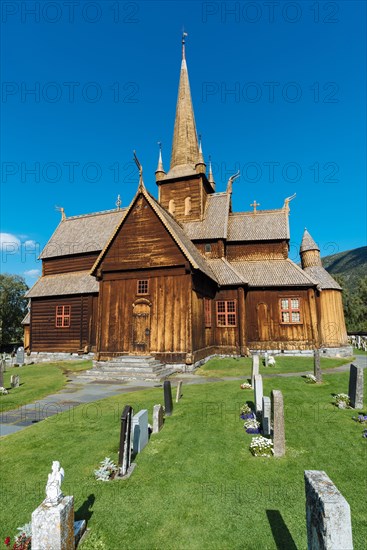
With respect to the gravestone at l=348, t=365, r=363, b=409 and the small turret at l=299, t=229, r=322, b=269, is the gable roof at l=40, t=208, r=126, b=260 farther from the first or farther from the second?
the gravestone at l=348, t=365, r=363, b=409

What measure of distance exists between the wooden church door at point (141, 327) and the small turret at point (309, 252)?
54.8 ft

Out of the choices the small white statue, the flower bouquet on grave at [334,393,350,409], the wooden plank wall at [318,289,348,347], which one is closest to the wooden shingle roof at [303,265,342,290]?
the wooden plank wall at [318,289,348,347]

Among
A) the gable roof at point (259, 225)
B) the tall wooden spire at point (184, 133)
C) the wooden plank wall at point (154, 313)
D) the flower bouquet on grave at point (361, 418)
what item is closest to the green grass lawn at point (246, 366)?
the wooden plank wall at point (154, 313)

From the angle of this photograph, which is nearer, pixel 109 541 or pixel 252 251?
pixel 109 541

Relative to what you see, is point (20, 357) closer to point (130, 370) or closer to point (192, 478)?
point (130, 370)

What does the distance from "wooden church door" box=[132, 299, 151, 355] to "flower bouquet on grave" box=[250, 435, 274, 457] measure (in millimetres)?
13240

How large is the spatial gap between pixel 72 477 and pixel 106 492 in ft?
3.19

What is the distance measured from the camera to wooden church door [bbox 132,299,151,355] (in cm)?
2056

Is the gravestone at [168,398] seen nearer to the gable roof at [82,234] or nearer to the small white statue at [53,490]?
the small white statue at [53,490]

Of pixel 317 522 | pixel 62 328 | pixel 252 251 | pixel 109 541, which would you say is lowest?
pixel 109 541

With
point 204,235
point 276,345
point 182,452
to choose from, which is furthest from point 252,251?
point 182,452

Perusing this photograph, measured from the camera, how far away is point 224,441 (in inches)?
328

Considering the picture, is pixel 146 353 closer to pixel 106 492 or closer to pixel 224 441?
pixel 224 441

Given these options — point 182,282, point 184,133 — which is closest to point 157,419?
point 182,282
